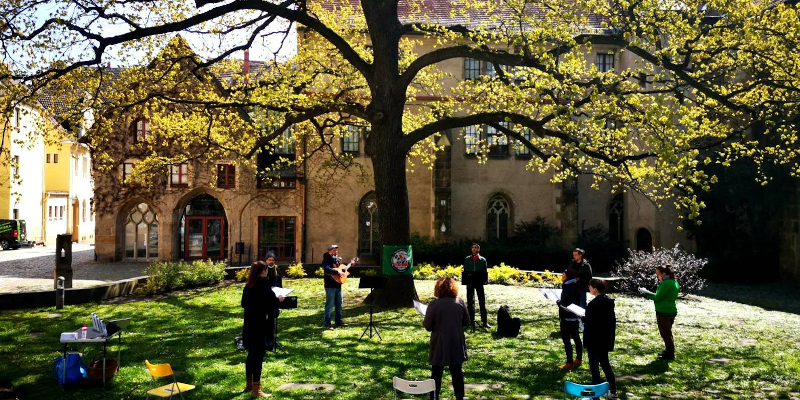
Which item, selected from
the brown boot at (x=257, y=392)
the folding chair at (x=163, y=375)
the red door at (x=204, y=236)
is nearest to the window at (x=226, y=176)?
the red door at (x=204, y=236)

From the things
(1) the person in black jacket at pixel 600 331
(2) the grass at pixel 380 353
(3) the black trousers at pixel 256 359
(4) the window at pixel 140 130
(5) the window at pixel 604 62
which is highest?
(5) the window at pixel 604 62

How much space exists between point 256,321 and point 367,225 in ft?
76.8

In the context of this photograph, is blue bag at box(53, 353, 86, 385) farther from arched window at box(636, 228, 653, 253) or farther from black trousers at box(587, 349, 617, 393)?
arched window at box(636, 228, 653, 253)

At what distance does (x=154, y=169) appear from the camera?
19.7 metres

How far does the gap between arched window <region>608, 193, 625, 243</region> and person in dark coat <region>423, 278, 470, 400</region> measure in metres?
27.6

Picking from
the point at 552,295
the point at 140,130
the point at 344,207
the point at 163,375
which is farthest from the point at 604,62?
the point at 163,375

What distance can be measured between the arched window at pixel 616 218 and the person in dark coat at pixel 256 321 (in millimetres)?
27629

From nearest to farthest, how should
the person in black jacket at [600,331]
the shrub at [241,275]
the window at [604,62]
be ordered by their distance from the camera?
the person in black jacket at [600,331] < the shrub at [241,275] < the window at [604,62]

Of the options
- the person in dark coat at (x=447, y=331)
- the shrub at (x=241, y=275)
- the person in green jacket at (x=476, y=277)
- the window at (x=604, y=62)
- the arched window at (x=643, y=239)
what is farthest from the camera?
the window at (x=604, y=62)

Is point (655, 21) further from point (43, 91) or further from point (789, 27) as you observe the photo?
point (43, 91)

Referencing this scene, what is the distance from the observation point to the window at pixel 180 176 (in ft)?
113

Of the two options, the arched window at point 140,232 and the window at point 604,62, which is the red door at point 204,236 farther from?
the window at point 604,62

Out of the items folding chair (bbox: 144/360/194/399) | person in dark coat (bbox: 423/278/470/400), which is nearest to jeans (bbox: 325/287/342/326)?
folding chair (bbox: 144/360/194/399)

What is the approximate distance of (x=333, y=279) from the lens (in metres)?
14.2
